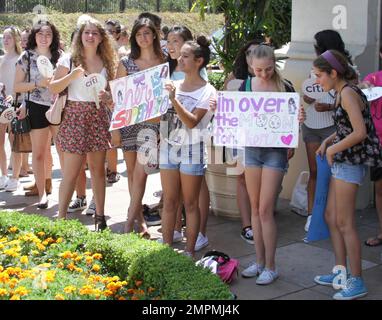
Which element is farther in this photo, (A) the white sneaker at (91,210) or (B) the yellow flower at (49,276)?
(A) the white sneaker at (91,210)

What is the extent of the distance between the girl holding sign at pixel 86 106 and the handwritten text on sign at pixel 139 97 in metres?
0.40

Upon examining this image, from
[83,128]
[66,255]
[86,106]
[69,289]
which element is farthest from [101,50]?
[69,289]

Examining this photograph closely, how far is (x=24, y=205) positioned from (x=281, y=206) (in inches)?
120

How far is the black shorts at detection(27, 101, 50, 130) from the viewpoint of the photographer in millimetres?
7520

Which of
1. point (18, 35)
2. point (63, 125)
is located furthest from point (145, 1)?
point (63, 125)

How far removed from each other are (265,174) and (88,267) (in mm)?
1510

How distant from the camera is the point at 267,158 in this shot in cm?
519

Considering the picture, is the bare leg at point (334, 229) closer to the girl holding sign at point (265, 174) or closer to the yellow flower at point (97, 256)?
the girl holding sign at point (265, 174)

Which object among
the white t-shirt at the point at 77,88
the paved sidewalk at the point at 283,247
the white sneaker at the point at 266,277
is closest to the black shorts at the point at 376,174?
the paved sidewalk at the point at 283,247

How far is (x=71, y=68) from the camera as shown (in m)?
6.30

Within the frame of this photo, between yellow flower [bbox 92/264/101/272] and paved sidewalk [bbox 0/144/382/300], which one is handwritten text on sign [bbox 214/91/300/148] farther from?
yellow flower [bbox 92/264/101/272]

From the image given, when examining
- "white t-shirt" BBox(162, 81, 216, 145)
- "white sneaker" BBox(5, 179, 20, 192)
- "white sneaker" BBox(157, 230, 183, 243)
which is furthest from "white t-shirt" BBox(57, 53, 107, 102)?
"white sneaker" BBox(5, 179, 20, 192)

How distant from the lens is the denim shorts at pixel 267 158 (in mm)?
5156

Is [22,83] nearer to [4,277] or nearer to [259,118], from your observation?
[259,118]
